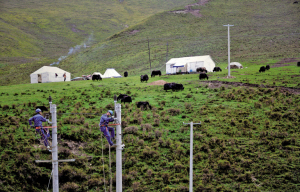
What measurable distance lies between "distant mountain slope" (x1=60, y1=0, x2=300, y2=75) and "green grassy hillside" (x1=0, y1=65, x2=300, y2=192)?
44.5 meters

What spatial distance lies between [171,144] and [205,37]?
92105 mm

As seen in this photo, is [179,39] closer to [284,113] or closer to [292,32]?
[292,32]

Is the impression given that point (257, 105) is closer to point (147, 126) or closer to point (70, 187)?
point (147, 126)

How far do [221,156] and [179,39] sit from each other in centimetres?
9520

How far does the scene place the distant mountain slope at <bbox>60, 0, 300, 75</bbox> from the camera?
89.1m

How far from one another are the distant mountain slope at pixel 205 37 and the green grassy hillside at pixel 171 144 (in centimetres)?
4452

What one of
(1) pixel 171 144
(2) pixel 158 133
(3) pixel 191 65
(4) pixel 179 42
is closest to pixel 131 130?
(2) pixel 158 133

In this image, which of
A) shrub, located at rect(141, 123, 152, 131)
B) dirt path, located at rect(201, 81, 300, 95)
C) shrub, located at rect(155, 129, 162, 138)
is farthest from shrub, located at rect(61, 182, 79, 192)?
dirt path, located at rect(201, 81, 300, 95)

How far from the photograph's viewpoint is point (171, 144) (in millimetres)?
24234

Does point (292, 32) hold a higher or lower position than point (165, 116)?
higher

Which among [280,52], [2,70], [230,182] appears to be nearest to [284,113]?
[230,182]

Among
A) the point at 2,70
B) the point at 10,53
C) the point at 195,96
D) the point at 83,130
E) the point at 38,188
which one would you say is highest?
the point at 10,53

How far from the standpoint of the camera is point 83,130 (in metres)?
25.8

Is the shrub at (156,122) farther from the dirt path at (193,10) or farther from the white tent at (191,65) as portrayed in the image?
the dirt path at (193,10)
